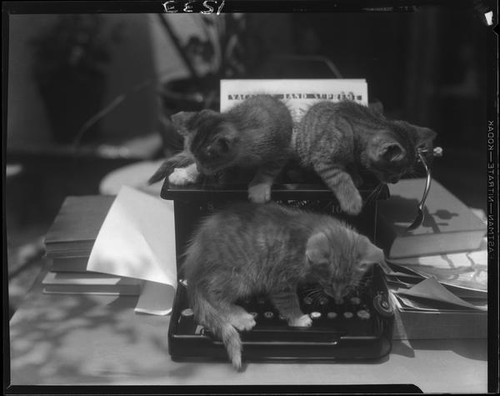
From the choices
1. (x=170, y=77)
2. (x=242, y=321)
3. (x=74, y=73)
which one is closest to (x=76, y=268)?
(x=242, y=321)

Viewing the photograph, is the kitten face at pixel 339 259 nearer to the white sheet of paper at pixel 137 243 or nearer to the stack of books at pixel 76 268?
the white sheet of paper at pixel 137 243

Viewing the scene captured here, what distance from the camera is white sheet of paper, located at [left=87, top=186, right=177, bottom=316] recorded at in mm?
1039

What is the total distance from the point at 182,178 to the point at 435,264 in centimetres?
46

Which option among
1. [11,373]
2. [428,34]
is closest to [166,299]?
[11,373]

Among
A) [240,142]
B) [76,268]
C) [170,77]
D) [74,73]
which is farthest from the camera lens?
[74,73]

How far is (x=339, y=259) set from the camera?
2.98 ft

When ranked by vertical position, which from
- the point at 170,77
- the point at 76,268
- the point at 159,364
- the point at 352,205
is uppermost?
the point at 170,77

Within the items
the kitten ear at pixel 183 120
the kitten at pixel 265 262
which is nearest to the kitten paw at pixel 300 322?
the kitten at pixel 265 262

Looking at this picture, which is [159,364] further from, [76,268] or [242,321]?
[76,268]

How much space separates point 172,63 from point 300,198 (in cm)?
166

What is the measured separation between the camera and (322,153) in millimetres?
979

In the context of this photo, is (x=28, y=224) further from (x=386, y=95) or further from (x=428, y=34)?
(x=428, y=34)

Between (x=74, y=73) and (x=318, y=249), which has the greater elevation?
(x=74, y=73)

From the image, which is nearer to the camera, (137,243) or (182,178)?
(182,178)
